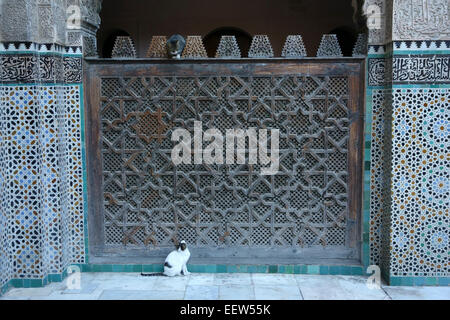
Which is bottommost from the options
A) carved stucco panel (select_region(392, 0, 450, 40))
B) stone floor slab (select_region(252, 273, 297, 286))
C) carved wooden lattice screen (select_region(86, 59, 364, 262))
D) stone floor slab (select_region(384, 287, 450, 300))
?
stone floor slab (select_region(384, 287, 450, 300))

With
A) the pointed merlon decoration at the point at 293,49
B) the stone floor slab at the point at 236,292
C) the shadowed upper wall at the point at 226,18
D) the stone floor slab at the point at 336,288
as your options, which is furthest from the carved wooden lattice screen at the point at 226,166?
the shadowed upper wall at the point at 226,18

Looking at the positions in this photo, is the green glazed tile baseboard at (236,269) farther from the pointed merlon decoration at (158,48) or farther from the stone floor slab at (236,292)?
the pointed merlon decoration at (158,48)

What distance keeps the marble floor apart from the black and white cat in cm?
5

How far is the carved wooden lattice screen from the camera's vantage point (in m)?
3.14

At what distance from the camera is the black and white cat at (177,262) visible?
3139mm

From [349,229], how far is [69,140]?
206cm

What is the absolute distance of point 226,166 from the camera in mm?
3209

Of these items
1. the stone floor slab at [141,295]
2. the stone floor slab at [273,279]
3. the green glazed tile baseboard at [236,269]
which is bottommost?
the stone floor slab at [141,295]

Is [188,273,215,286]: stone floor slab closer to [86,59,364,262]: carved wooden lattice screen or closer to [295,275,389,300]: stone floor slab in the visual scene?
[86,59,364,262]: carved wooden lattice screen

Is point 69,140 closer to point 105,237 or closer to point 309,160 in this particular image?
point 105,237

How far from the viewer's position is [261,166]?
320 centimetres

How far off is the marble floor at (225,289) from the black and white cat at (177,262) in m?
0.05

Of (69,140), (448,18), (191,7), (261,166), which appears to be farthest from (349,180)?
(191,7)

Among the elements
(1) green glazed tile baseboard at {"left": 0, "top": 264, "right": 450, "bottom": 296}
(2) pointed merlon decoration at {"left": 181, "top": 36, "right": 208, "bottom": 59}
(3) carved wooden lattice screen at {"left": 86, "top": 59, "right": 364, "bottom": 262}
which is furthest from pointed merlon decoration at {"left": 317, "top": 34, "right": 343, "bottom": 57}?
(1) green glazed tile baseboard at {"left": 0, "top": 264, "right": 450, "bottom": 296}
